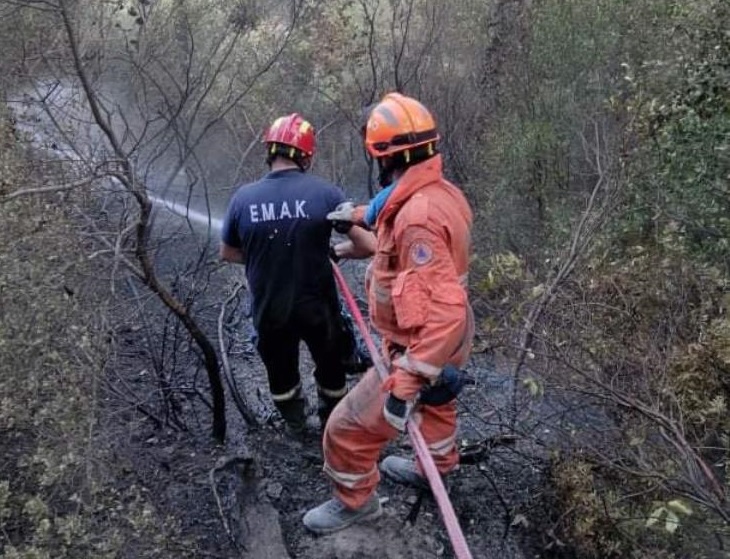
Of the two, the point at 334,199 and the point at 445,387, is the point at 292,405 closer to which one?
the point at 334,199

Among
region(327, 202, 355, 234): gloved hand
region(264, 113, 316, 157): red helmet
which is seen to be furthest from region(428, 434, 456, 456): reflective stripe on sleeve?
region(264, 113, 316, 157): red helmet

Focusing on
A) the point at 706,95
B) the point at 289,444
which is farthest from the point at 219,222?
the point at 706,95

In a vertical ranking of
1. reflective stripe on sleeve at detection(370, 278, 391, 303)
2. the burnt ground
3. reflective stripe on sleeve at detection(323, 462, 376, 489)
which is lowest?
the burnt ground

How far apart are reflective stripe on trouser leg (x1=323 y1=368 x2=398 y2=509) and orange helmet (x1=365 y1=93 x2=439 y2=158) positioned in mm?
1016

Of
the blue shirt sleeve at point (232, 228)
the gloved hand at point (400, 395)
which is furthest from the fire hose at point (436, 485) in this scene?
the blue shirt sleeve at point (232, 228)

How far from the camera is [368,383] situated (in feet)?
11.1

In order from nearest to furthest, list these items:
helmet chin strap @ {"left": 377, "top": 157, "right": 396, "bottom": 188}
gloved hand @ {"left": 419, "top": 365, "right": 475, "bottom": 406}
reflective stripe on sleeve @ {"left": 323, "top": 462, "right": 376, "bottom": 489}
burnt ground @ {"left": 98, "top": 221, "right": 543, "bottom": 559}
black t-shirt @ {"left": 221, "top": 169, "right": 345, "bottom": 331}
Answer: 1. gloved hand @ {"left": 419, "top": 365, "right": 475, "bottom": 406}
2. helmet chin strap @ {"left": 377, "top": 157, "right": 396, "bottom": 188}
3. reflective stripe on sleeve @ {"left": 323, "top": 462, "right": 376, "bottom": 489}
4. burnt ground @ {"left": 98, "top": 221, "right": 543, "bottom": 559}
5. black t-shirt @ {"left": 221, "top": 169, "right": 345, "bottom": 331}

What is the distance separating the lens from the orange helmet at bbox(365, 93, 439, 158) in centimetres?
303

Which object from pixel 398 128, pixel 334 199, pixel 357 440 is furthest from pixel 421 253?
pixel 334 199

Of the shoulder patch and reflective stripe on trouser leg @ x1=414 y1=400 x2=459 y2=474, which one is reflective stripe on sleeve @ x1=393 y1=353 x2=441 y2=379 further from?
reflective stripe on trouser leg @ x1=414 y1=400 x2=459 y2=474

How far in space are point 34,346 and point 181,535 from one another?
3.58 ft

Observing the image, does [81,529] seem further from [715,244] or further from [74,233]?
[715,244]

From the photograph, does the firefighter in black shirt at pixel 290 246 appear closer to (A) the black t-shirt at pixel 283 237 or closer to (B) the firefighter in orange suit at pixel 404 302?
(A) the black t-shirt at pixel 283 237

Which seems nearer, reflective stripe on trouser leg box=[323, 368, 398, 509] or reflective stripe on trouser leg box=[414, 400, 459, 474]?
reflective stripe on trouser leg box=[323, 368, 398, 509]
